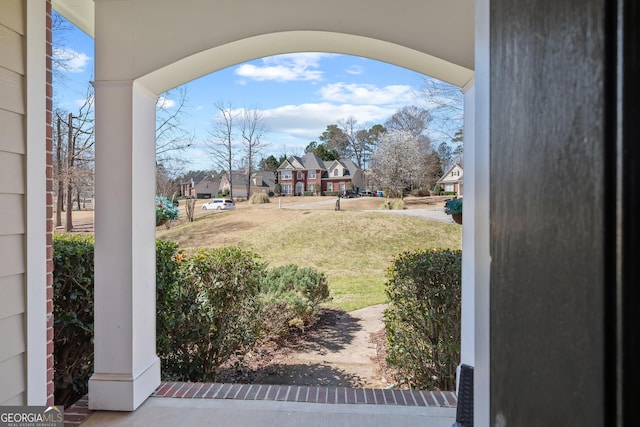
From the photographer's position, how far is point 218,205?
24.3 feet

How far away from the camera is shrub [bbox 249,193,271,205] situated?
7617mm

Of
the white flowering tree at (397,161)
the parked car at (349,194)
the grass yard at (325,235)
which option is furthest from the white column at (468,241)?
the parked car at (349,194)

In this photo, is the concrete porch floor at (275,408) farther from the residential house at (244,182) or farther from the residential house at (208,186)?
the residential house at (244,182)

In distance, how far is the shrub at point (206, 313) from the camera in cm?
356

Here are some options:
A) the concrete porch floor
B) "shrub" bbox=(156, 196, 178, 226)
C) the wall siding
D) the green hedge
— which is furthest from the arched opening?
the wall siding

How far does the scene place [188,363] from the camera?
3.62 meters

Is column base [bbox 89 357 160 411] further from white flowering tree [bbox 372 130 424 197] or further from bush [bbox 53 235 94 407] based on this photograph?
white flowering tree [bbox 372 130 424 197]

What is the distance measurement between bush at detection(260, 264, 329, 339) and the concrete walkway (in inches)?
67.6

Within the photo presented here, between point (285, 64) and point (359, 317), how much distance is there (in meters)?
A: 4.80

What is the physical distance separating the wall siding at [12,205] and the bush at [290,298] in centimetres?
288
